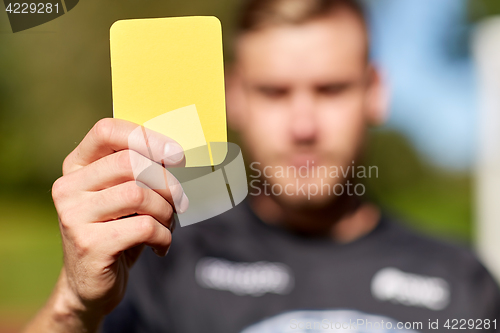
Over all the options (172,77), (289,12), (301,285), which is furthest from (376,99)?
(172,77)

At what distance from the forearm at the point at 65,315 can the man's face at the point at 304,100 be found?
0.80 metres

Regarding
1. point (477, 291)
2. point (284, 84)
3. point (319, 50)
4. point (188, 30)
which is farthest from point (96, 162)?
point (477, 291)

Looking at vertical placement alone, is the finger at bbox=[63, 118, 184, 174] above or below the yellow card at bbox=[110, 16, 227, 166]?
below

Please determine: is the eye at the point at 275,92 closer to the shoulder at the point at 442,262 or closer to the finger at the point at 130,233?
the shoulder at the point at 442,262

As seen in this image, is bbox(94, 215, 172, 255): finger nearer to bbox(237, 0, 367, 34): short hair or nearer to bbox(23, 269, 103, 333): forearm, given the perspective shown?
bbox(23, 269, 103, 333): forearm

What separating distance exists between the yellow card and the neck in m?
0.84

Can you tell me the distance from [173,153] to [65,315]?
388 millimetres

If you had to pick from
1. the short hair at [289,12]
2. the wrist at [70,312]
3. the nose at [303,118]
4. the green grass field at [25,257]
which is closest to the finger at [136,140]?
the wrist at [70,312]

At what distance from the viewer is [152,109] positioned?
20.2 inches

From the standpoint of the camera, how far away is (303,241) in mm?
1291

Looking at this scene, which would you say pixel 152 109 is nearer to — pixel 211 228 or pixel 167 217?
pixel 167 217

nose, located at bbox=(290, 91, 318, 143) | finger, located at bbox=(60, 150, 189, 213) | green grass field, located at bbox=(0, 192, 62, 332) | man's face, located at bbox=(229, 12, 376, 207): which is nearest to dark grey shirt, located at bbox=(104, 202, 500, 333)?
man's face, located at bbox=(229, 12, 376, 207)

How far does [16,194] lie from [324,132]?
19.9 ft

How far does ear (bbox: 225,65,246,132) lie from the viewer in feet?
4.40
